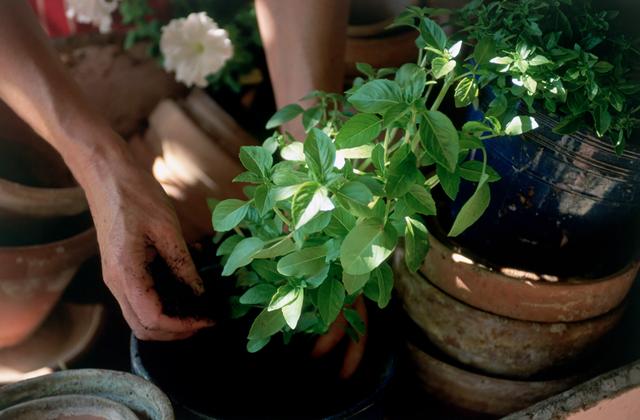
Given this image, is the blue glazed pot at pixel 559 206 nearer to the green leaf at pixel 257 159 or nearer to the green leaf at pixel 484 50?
the green leaf at pixel 484 50

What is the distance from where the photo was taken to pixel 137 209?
103 cm

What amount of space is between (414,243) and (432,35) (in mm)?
271

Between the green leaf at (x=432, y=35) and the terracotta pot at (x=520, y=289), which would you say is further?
the terracotta pot at (x=520, y=289)

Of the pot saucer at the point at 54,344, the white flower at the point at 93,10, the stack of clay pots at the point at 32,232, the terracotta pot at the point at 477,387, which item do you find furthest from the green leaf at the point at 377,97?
the white flower at the point at 93,10

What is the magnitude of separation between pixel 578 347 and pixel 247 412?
22.6 inches

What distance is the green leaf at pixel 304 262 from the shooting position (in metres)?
0.88

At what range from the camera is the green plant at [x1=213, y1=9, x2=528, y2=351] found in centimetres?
81

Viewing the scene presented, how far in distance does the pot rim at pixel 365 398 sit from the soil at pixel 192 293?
4.2 inches

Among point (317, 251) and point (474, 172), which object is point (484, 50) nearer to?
point (474, 172)

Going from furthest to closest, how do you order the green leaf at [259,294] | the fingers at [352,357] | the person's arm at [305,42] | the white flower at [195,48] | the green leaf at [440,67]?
the white flower at [195,48] → the person's arm at [305,42] → the fingers at [352,357] → the green leaf at [259,294] → the green leaf at [440,67]

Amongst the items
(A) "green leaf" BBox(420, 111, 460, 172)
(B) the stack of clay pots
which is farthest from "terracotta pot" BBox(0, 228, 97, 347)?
(A) "green leaf" BBox(420, 111, 460, 172)

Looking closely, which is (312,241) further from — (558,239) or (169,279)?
(558,239)

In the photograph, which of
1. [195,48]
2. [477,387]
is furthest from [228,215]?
[195,48]

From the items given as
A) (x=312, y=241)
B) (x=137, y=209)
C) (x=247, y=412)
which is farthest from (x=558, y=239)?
(x=137, y=209)
